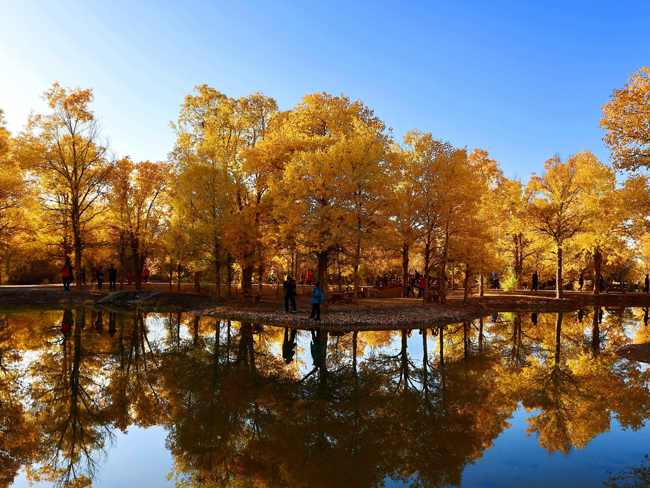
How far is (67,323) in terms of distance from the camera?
17.5 meters

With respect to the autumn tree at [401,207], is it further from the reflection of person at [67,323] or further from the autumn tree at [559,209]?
the reflection of person at [67,323]

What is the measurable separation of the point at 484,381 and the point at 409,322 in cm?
890

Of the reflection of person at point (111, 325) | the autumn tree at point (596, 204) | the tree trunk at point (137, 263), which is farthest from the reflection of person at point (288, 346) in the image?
the autumn tree at point (596, 204)

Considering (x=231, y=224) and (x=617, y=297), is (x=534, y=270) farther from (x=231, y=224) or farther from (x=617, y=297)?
(x=231, y=224)

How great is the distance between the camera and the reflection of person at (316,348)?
478 inches

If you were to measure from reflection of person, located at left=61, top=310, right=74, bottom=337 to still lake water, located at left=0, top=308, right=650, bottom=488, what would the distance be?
1.25 m

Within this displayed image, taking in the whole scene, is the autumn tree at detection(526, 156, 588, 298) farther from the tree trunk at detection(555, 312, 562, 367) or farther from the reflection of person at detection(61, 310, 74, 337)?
the reflection of person at detection(61, 310, 74, 337)

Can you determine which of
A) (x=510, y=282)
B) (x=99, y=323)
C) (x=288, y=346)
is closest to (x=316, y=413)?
(x=288, y=346)

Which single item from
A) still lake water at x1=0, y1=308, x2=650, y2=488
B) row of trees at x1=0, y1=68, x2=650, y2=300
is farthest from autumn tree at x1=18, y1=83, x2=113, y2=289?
still lake water at x1=0, y1=308, x2=650, y2=488

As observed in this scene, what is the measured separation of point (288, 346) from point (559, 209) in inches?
959

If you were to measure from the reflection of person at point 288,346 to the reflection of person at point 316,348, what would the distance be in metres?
0.68

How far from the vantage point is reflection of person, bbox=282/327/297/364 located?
1240cm

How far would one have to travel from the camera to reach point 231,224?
73.6ft

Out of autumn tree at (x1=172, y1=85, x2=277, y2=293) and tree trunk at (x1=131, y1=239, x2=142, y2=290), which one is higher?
autumn tree at (x1=172, y1=85, x2=277, y2=293)
